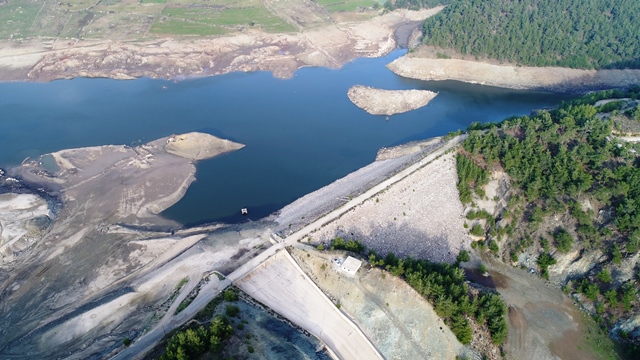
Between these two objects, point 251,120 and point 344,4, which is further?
point 344,4

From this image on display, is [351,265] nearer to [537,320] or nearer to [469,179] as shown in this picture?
[537,320]

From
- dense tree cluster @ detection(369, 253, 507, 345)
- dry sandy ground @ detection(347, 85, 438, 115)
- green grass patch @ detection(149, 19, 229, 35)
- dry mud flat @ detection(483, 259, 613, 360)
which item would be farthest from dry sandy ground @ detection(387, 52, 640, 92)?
dense tree cluster @ detection(369, 253, 507, 345)

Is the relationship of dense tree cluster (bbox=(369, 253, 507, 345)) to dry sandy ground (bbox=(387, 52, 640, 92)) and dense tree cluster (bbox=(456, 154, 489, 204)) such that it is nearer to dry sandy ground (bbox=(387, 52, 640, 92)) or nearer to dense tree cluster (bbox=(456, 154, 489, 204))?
dense tree cluster (bbox=(456, 154, 489, 204))

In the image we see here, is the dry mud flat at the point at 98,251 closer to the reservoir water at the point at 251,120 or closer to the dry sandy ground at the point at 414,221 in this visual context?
the reservoir water at the point at 251,120

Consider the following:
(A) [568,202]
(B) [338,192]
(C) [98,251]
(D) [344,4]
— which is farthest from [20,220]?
(D) [344,4]

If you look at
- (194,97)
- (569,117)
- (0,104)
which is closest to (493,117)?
(569,117)

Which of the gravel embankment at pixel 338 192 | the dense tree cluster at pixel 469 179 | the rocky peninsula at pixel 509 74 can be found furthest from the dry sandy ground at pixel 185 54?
the dense tree cluster at pixel 469 179

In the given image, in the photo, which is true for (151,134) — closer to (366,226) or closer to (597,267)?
(366,226)
